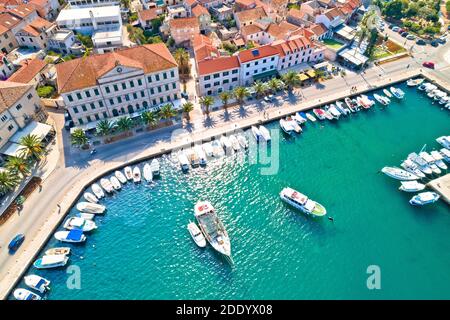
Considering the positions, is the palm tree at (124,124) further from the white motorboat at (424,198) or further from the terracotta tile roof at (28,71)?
the white motorboat at (424,198)

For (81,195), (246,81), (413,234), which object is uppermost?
(246,81)

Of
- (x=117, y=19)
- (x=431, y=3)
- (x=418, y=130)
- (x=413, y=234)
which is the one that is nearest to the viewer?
(x=413, y=234)

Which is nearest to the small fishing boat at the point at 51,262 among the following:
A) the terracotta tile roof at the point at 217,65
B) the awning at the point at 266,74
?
the terracotta tile roof at the point at 217,65

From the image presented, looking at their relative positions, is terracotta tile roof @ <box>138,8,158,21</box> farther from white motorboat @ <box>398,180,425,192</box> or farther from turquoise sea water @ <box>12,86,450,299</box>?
white motorboat @ <box>398,180,425,192</box>

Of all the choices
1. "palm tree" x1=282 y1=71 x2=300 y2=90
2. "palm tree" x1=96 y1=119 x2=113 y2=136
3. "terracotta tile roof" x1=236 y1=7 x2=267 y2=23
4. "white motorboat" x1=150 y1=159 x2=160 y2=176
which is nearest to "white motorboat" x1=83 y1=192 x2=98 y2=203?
"white motorboat" x1=150 y1=159 x2=160 y2=176

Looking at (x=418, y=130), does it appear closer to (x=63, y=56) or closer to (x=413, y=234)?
(x=413, y=234)

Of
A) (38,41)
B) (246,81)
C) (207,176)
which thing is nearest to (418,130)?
(246,81)

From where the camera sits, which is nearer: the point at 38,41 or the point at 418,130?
the point at 418,130

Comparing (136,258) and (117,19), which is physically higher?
(117,19)
